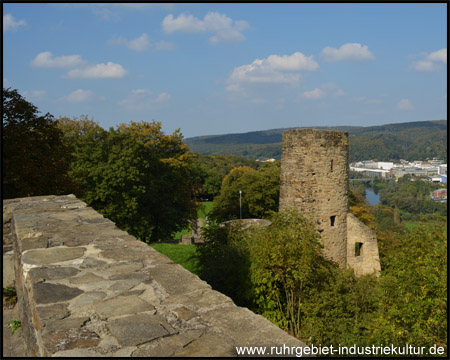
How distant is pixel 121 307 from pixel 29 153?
12353 millimetres

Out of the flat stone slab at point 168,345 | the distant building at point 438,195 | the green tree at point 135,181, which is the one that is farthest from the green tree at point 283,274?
the distant building at point 438,195

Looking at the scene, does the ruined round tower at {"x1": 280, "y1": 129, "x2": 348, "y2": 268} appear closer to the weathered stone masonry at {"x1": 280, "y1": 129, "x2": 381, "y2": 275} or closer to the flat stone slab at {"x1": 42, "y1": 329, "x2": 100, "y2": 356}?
the weathered stone masonry at {"x1": 280, "y1": 129, "x2": 381, "y2": 275}

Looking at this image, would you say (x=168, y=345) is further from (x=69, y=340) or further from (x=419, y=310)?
(x=419, y=310)

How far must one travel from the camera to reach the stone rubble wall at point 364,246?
16.2 metres

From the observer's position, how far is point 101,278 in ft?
10.5

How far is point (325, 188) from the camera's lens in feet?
50.5

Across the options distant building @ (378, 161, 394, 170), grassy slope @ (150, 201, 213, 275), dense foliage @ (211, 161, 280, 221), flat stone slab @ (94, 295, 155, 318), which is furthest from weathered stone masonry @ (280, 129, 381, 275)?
distant building @ (378, 161, 394, 170)

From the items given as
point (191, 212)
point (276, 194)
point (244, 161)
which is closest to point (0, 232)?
point (191, 212)

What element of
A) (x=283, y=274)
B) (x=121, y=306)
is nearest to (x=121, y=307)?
(x=121, y=306)

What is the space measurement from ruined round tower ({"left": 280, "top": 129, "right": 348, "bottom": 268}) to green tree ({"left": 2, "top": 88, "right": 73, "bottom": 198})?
847cm

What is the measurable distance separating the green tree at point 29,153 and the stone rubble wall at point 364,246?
1136cm

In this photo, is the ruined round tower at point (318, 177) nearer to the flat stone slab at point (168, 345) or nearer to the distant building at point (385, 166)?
the flat stone slab at point (168, 345)

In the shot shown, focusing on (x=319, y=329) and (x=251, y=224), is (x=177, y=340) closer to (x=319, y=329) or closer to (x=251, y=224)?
(x=319, y=329)

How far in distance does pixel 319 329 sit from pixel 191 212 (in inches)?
609
